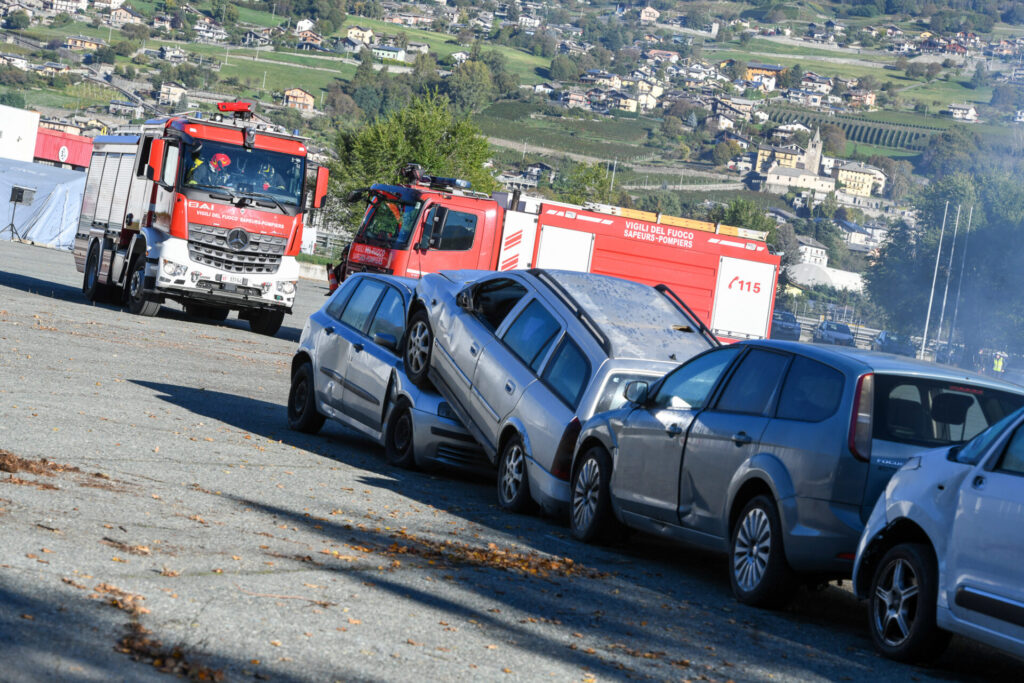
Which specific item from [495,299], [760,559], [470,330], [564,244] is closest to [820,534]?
[760,559]

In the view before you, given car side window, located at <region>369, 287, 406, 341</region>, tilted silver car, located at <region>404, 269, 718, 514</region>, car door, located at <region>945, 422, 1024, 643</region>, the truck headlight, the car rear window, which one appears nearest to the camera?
car door, located at <region>945, 422, 1024, 643</region>

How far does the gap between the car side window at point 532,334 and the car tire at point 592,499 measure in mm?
1168

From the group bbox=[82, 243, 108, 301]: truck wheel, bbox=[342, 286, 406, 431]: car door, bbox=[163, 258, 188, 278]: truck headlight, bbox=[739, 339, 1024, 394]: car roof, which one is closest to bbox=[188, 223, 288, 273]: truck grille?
bbox=[163, 258, 188, 278]: truck headlight

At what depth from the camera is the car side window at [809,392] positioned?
6.95 m

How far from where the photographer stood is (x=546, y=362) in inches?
385

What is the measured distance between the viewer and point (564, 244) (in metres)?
24.0

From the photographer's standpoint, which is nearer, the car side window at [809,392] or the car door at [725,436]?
the car side window at [809,392]

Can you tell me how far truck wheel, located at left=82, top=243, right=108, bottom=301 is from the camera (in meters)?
25.3

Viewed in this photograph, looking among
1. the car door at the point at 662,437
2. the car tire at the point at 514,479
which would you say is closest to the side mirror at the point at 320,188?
the car tire at the point at 514,479

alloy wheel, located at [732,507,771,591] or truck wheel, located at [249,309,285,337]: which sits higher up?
alloy wheel, located at [732,507,771,591]

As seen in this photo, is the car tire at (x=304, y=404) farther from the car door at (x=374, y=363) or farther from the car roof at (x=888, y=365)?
the car roof at (x=888, y=365)

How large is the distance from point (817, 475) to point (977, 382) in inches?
45.8

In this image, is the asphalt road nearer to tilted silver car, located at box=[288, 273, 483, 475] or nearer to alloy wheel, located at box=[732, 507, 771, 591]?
alloy wheel, located at box=[732, 507, 771, 591]

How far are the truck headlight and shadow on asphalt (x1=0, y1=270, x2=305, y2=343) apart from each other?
246 centimetres
